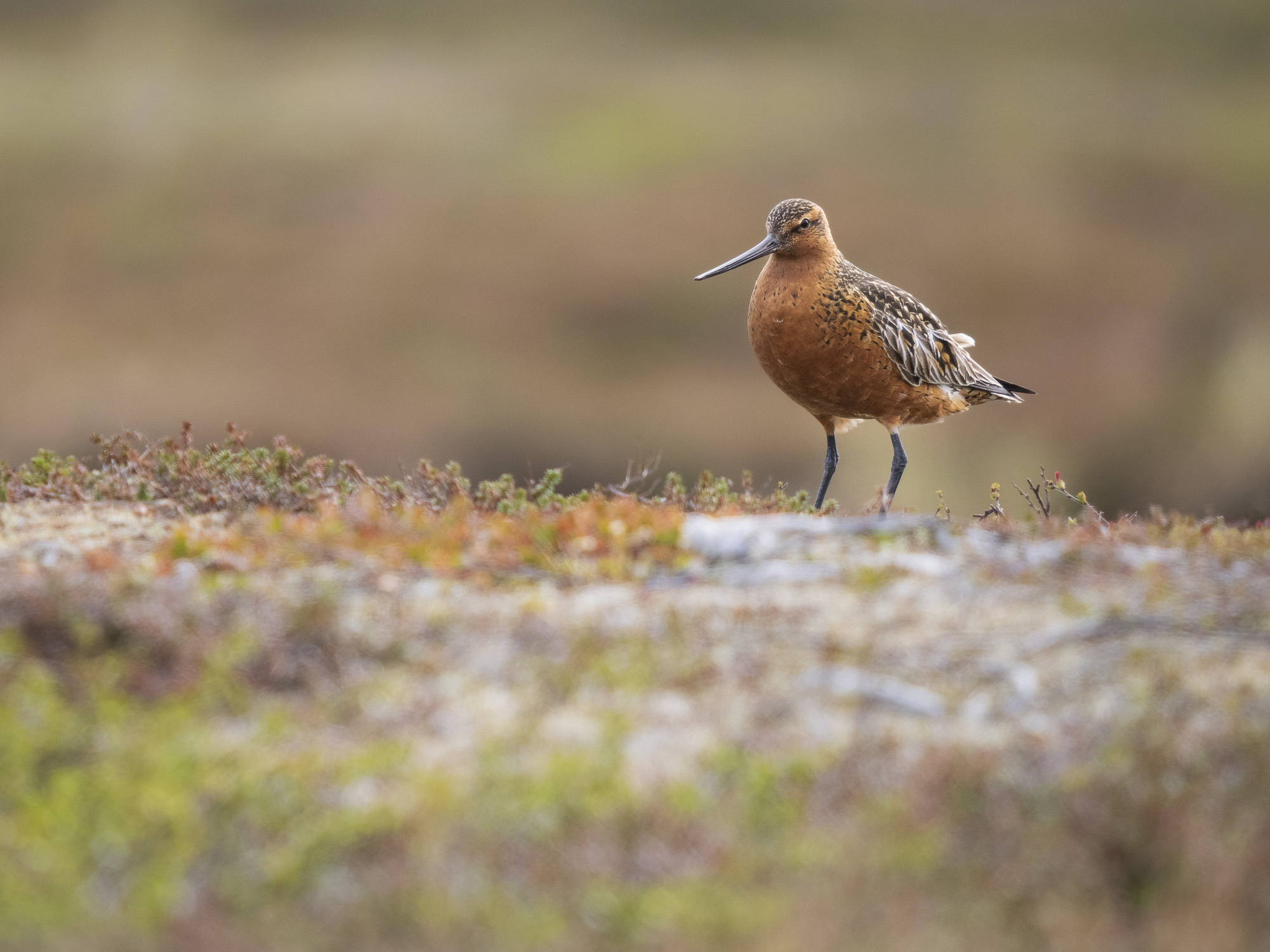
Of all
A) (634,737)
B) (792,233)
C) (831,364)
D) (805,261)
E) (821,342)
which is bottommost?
(634,737)

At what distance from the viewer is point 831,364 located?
9391 millimetres

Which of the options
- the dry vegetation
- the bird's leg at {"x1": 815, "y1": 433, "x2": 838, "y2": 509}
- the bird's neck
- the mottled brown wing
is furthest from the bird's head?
the dry vegetation

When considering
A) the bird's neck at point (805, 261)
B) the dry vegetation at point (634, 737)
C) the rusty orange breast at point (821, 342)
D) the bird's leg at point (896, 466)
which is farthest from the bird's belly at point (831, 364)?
the dry vegetation at point (634, 737)

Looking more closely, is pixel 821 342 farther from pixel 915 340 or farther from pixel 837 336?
pixel 915 340

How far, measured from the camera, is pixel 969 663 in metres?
5.32

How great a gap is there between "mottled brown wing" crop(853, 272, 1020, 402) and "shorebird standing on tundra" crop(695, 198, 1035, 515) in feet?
0.03

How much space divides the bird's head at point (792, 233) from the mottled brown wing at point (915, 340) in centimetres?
46

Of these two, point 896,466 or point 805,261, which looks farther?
point 896,466

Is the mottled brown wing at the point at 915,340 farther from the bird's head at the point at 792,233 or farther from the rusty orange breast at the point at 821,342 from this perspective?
the bird's head at the point at 792,233

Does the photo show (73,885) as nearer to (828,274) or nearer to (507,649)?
(507,649)

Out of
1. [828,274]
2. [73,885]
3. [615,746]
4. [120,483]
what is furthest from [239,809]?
[828,274]

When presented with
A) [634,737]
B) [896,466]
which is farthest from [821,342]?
[634,737]

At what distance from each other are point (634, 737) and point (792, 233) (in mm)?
5741

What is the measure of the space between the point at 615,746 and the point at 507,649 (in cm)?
97
